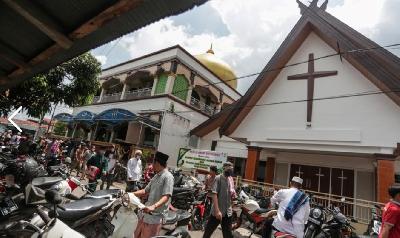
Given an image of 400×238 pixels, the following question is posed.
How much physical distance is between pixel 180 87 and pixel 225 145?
495 cm

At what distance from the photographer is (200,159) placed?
1367 centimetres

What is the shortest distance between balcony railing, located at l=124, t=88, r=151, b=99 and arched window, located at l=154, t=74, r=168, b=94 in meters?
1.15

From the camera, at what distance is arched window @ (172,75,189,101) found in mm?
19125

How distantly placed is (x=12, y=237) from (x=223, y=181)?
A: 3607mm

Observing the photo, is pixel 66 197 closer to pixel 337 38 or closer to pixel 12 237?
pixel 12 237

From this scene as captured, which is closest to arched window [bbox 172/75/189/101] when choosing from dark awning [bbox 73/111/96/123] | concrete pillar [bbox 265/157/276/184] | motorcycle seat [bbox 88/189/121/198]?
dark awning [bbox 73/111/96/123]

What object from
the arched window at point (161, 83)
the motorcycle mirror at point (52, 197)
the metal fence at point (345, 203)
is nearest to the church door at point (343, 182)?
the metal fence at point (345, 203)

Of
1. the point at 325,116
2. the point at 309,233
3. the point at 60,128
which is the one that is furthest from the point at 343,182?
the point at 60,128

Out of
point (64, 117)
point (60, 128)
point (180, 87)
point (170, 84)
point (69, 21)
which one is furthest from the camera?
point (60, 128)

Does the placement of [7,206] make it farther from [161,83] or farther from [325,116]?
[161,83]

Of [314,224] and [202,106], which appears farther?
[202,106]

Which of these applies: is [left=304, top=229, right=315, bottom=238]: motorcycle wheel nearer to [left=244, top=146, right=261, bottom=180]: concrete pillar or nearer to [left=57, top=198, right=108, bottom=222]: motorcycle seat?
[left=57, top=198, right=108, bottom=222]: motorcycle seat

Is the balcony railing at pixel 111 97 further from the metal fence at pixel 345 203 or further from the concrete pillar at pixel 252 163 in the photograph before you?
the metal fence at pixel 345 203

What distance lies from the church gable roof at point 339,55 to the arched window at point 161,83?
6.28 meters
